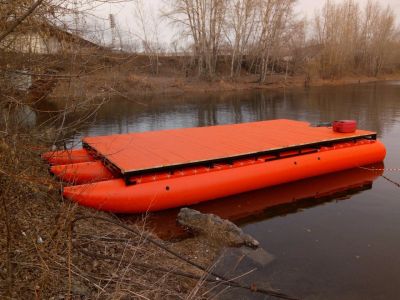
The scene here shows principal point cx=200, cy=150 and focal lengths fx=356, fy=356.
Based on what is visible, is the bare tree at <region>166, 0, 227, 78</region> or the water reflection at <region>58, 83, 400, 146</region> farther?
the bare tree at <region>166, 0, 227, 78</region>

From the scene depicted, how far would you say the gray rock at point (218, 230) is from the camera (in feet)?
19.4

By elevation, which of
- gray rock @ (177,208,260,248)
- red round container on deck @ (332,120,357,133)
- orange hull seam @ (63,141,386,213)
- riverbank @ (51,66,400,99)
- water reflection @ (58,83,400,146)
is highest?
riverbank @ (51,66,400,99)

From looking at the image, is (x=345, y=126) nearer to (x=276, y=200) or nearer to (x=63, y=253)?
(x=276, y=200)

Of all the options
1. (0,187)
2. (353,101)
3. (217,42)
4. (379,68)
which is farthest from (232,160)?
(379,68)

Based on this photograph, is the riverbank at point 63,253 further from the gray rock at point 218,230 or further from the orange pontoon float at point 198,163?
the orange pontoon float at point 198,163

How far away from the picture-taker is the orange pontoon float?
22.9ft

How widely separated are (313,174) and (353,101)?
17.8 m

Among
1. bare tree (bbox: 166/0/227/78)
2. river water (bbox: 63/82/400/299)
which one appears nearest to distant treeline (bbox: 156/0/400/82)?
bare tree (bbox: 166/0/227/78)

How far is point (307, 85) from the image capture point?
129 feet

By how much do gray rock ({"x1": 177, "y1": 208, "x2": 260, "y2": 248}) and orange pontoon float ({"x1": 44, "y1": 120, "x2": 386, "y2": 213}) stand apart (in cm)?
100

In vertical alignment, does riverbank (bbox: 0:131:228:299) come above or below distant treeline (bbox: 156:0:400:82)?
below

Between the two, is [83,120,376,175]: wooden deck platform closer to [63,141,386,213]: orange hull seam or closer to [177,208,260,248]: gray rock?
[63,141,386,213]: orange hull seam

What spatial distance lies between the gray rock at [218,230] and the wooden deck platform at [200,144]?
1450mm

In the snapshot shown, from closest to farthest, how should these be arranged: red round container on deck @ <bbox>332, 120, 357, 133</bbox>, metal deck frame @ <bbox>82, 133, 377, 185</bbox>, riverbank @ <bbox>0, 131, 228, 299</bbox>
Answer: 1. riverbank @ <bbox>0, 131, 228, 299</bbox>
2. metal deck frame @ <bbox>82, 133, 377, 185</bbox>
3. red round container on deck @ <bbox>332, 120, 357, 133</bbox>
